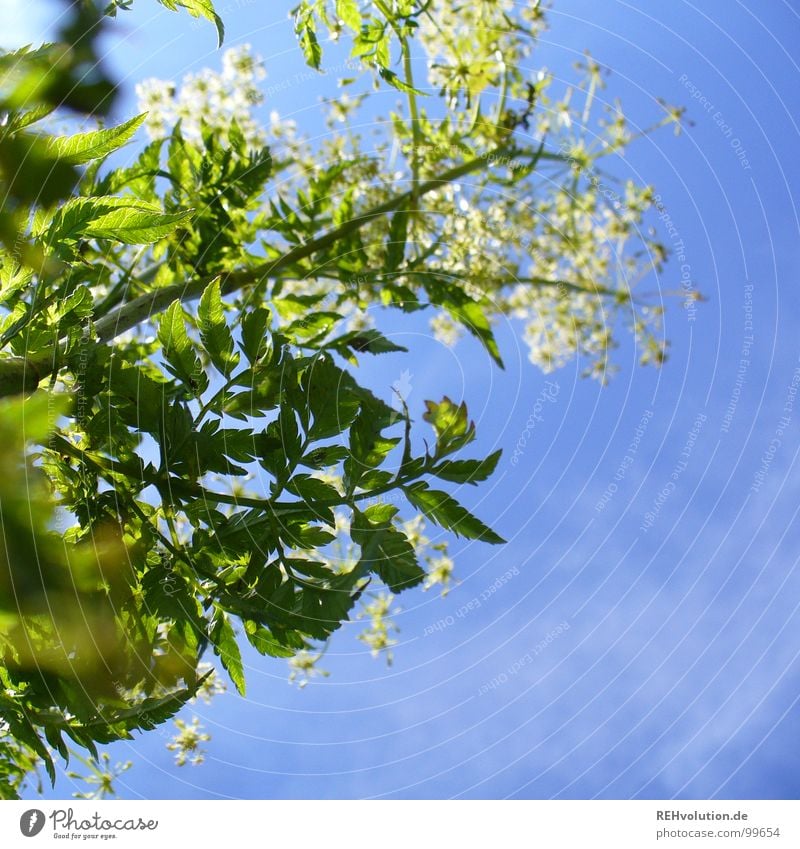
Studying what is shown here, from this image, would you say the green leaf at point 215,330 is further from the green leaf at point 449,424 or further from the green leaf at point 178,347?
the green leaf at point 449,424

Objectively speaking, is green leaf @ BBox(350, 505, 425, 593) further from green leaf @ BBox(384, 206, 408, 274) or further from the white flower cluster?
the white flower cluster

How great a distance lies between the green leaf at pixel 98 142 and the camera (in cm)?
53

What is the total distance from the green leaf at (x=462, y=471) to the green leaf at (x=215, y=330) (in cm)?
19

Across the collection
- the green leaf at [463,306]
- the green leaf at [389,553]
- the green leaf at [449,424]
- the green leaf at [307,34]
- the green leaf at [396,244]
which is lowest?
the green leaf at [389,553]

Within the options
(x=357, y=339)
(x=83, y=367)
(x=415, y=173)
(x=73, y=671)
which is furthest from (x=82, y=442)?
(x=415, y=173)

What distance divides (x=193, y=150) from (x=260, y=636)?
1.73ft

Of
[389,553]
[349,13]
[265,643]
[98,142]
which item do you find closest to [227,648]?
[265,643]

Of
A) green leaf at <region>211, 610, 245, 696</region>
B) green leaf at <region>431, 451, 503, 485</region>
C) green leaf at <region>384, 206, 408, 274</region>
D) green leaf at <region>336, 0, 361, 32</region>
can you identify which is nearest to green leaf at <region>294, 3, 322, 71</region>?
green leaf at <region>336, 0, 361, 32</region>

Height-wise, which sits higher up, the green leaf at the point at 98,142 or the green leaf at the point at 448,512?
the green leaf at the point at 98,142

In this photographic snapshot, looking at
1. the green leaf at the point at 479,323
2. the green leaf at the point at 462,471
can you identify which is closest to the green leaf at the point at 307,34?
the green leaf at the point at 479,323

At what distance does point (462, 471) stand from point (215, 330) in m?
0.23

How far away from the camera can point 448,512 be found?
0.63 meters

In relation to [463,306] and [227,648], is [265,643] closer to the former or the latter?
[227,648]

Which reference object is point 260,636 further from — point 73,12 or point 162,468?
point 73,12
